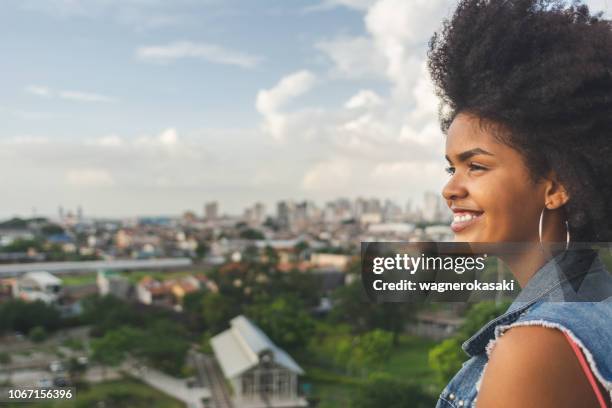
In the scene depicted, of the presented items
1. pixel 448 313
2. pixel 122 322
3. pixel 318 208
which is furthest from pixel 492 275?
pixel 318 208

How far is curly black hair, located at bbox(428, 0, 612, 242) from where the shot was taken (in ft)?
1.64

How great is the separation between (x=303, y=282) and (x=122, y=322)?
3.60 meters

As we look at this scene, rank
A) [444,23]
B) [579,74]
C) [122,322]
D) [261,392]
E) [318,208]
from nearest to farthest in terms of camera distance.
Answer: [579,74] < [444,23] < [261,392] < [122,322] < [318,208]

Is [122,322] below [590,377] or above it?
below

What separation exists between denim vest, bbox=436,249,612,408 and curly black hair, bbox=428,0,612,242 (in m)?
0.05

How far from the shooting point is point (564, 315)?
410 mm

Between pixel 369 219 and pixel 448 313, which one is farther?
pixel 369 219

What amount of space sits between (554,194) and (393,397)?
181 inches

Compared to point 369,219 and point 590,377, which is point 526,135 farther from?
point 369,219

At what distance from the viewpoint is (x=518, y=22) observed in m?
0.53

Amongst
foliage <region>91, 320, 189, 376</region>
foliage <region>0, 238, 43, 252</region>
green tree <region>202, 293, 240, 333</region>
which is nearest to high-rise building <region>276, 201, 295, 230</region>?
foliage <region>0, 238, 43, 252</region>

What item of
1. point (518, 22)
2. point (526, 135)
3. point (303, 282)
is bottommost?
point (303, 282)

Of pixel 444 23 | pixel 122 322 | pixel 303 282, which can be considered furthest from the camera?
pixel 303 282

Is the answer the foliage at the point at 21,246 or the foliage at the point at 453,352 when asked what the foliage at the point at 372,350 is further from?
the foliage at the point at 21,246
